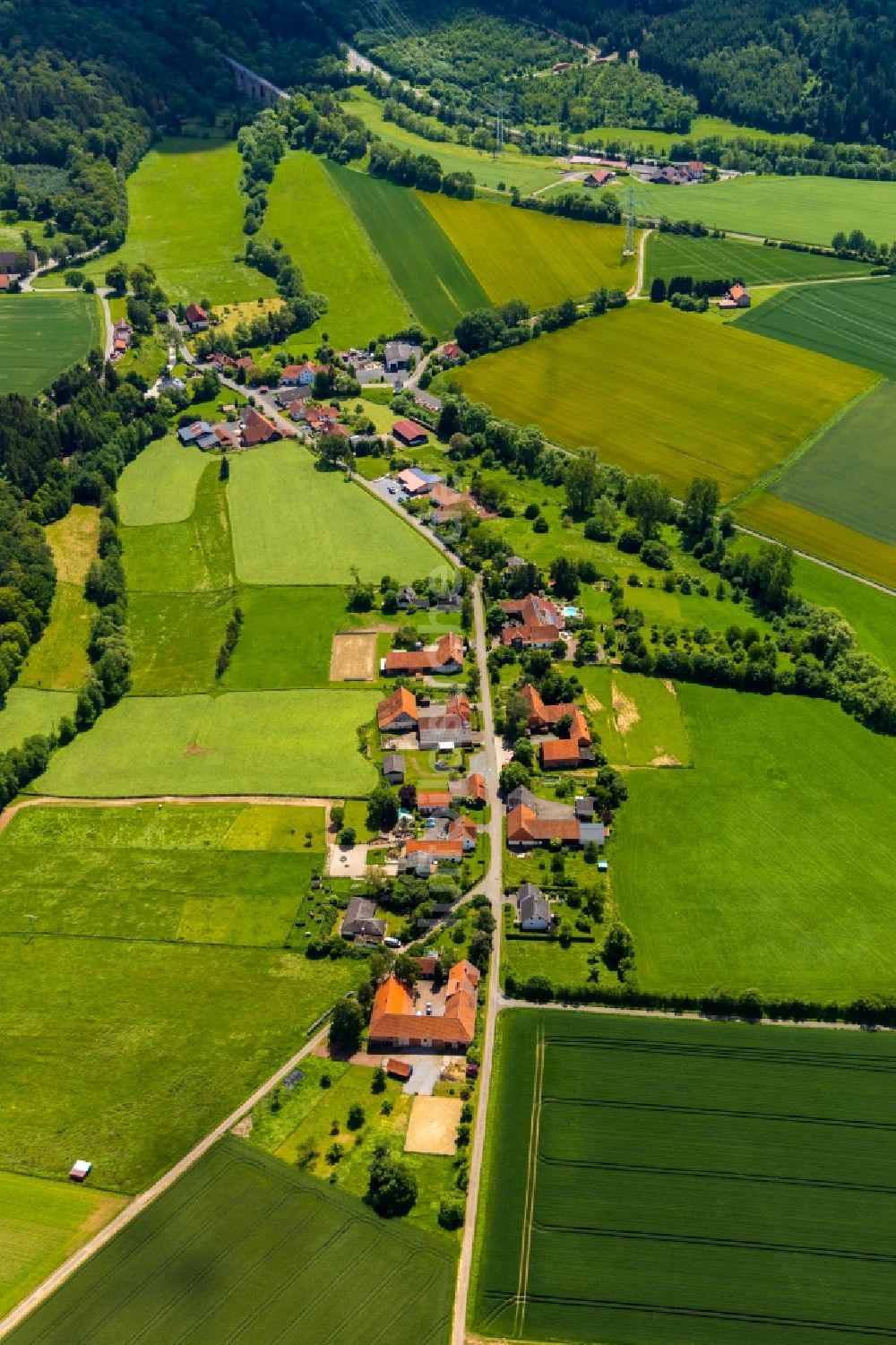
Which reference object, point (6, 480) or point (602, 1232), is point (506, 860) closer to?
point (602, 1232)

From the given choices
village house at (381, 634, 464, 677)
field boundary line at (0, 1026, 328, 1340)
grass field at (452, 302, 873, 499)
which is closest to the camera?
field boundary line at (0, 1026, 328, 1340)

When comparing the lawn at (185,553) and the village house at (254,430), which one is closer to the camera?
the lawn at (185,553)

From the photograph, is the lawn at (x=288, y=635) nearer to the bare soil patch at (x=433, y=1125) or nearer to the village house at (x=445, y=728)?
the village house at (x=445, y=728)

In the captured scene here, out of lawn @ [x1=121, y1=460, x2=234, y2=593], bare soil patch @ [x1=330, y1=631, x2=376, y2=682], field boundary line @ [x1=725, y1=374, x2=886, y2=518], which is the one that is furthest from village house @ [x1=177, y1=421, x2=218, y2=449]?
field boundary line @ [x1=725, y1=374, x2=886, y2=518]

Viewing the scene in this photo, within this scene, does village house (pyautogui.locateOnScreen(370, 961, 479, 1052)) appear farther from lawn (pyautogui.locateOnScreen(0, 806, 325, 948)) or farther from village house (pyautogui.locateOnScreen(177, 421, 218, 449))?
village house (pyautogui.locateOnScreen(177, 421, 218, 449))

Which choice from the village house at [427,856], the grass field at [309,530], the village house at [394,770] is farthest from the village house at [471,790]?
the grass field at [309,530]

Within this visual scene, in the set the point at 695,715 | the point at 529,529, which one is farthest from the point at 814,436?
the point at 695,715

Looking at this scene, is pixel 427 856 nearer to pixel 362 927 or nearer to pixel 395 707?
pixel 362 927

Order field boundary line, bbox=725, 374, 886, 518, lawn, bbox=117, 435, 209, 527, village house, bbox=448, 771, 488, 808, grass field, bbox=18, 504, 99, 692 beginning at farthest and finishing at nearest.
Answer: lawn, bbox=117, 435, 209, 527 < field boundary line, bbox=725, 374, 886, 518 < grass field, bbox=18, 504, 99, 692 < village house, bbox=448, 771, 488, 808
